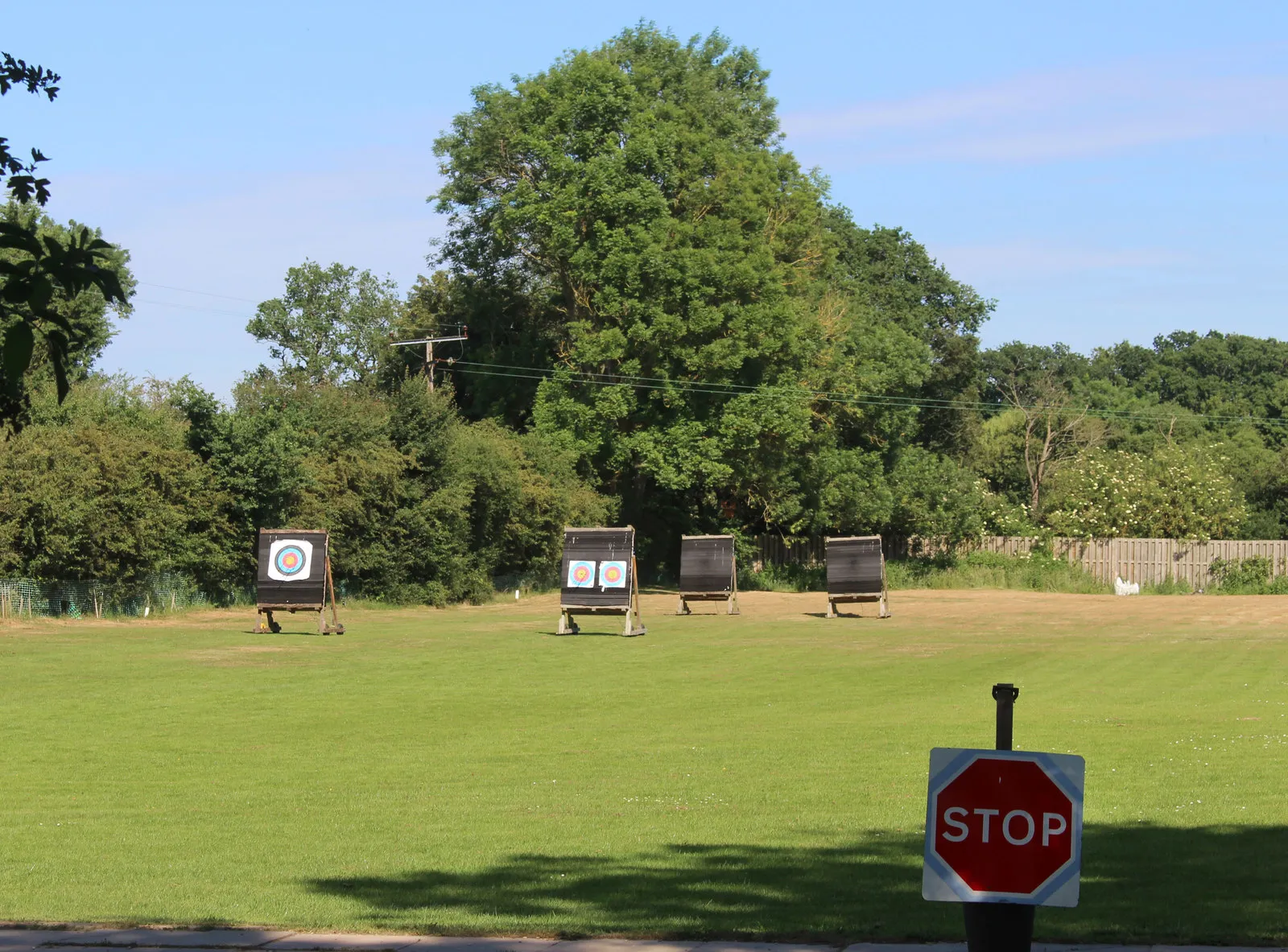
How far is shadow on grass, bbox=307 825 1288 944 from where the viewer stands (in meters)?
7.62

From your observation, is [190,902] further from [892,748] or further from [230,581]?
[230,581]

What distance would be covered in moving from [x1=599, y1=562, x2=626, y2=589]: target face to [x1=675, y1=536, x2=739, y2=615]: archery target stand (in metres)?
7.01

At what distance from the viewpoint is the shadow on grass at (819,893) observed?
7621 millimetres

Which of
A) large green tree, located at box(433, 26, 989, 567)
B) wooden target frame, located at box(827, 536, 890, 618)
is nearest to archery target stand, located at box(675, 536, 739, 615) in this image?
wooden target frame, located at box(827, 536, 890, 618)

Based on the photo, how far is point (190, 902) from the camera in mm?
8750

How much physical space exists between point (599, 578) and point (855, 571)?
30.2 ft

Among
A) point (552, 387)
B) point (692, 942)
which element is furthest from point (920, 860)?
point (552, 387)

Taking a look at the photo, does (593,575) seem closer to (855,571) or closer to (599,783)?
(855,571)

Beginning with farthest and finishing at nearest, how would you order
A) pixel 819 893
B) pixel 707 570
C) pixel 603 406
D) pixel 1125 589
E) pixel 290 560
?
pixel 1125 589, pixel 603 406, pixel 707 570, pixel 290 560, pixel 819 893

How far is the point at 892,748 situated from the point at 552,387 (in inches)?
1612

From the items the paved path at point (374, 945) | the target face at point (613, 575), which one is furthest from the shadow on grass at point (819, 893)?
the target face at point (613, 575)

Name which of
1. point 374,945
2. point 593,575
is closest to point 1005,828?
point 374,945

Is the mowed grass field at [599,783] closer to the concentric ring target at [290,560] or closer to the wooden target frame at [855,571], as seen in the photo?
the concentric ring target at [290,560]

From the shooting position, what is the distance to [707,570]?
44250 mm
